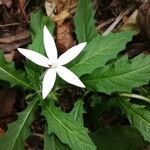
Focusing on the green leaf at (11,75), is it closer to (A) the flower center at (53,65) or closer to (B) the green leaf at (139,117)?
(A) the flower center at (53,65)

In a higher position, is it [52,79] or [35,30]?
[35,30]

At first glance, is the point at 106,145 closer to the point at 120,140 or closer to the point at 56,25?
the point at 120,140

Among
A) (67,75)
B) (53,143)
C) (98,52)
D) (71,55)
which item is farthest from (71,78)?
(53,143)

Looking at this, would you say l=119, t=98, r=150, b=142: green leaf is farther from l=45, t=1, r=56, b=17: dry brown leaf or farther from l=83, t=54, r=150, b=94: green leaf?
l=45, t=1, r=56, b=17: dry brown leaf

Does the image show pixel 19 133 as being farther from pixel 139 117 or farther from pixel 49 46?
pixel 139 117

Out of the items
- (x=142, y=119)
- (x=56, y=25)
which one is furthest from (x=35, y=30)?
(x=142, y=119)
